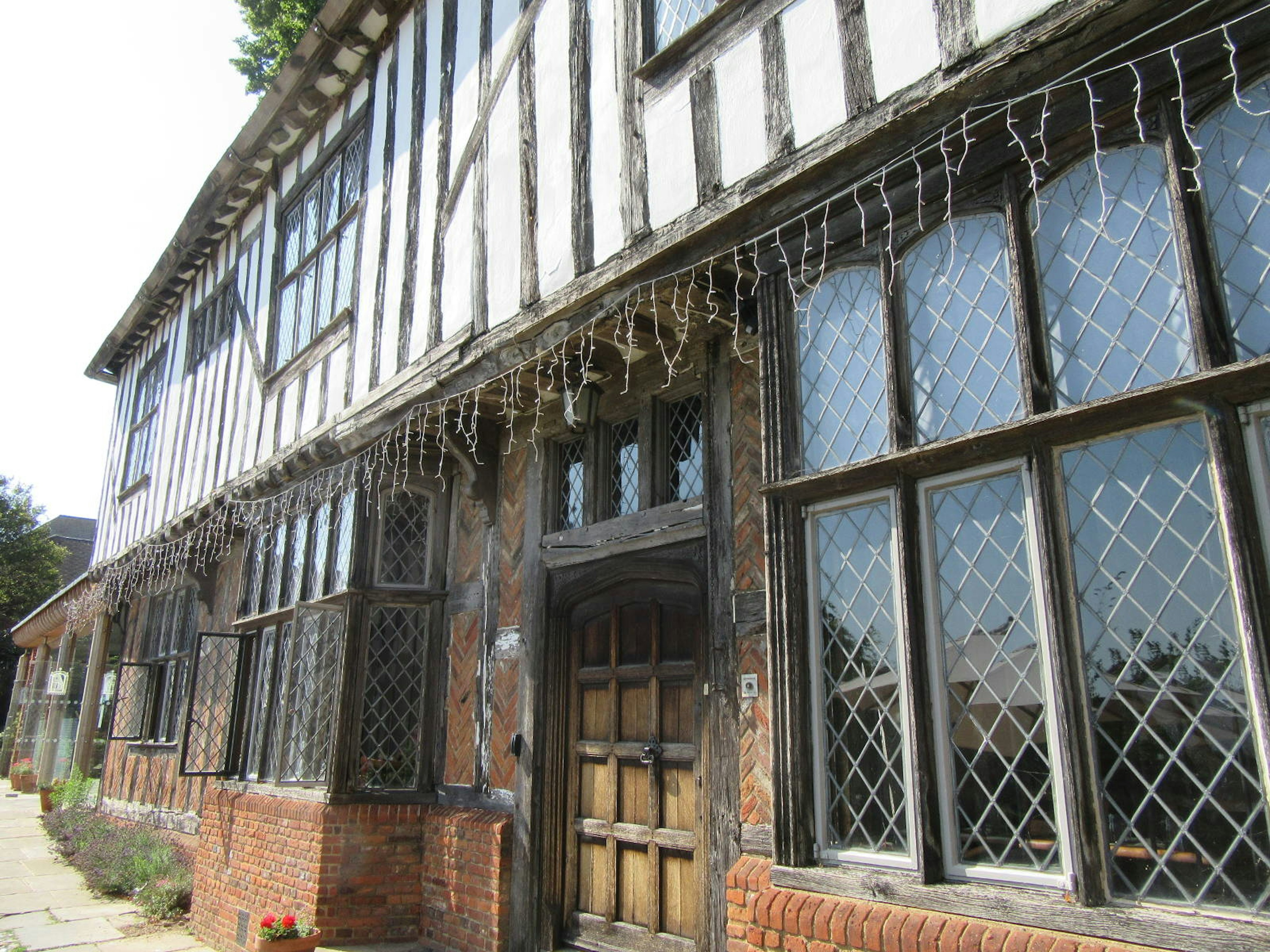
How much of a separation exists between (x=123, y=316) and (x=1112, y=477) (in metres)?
14.5

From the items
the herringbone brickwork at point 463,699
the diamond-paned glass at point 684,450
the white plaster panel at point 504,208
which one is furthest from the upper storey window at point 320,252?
the diamond-paned glass at point 684,450

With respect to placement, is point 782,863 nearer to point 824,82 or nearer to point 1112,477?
point 1112,477

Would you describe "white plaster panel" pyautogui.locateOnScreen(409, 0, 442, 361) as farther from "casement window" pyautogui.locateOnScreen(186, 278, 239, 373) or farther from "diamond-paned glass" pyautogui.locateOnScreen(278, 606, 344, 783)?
"casement window" pyautogui.locateOnScreen(186, 278, 239, 373)

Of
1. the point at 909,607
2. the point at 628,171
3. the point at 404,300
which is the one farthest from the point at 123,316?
the point at 909,607

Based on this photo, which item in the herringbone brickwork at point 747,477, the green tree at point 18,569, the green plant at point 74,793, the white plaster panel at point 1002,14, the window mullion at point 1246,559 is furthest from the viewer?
the green tree at point 18,569

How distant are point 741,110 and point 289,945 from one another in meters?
5.58

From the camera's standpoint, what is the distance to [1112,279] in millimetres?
3018

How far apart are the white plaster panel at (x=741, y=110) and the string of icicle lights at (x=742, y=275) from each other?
405mm

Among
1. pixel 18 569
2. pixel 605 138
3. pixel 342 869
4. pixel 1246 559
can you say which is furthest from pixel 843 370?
pixel 18 569

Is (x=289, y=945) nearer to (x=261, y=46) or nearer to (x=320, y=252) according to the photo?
(x=320, y=252)

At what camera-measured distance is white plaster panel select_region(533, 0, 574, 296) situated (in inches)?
212

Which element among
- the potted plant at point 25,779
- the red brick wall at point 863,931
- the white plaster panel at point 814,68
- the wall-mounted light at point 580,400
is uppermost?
the white plaster panel at point 814,68

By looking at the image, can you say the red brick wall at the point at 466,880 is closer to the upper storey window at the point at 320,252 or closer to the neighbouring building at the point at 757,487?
the neighbouring building at the point at 757,487

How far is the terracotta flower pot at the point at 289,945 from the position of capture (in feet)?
18.6
